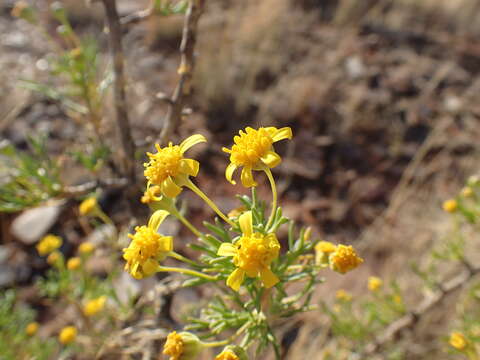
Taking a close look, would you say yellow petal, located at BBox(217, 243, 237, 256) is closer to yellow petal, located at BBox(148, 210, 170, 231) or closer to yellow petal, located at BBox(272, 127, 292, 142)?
yellow petal, located at BBox(148, 210, 170, 231)

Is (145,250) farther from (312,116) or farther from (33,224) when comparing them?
(312,116)

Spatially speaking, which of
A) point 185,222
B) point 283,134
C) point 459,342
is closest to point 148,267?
point 185,222

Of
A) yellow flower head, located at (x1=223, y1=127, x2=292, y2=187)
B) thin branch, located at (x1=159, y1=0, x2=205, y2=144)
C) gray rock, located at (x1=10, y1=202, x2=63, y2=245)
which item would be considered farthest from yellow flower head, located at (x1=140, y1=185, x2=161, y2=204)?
gray rock, located at (x1=10, y1=202, x2=63, y2=245)

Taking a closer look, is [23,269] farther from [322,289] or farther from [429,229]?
[429,229]

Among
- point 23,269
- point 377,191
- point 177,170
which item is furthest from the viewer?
point 377,191

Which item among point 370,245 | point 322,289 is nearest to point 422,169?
point 370,245
